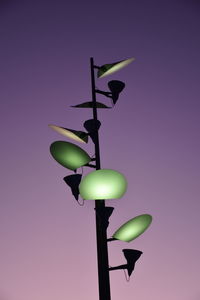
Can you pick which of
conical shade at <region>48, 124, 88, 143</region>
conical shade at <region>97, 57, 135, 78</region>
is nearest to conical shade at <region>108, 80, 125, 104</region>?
conical shade at <region>97, 57, 135, 78</region>

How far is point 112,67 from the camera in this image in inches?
126

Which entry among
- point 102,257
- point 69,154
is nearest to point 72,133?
point 69,154

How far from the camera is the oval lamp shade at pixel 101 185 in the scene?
2283 millimetres

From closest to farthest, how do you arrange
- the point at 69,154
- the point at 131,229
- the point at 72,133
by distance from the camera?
the point at 131,229, the point at 69,154, the point at 72,133

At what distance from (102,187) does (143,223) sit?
0.50m

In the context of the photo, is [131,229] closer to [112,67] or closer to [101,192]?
[101,192]

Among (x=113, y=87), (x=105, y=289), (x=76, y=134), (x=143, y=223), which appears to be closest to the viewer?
(x=105, y=289)

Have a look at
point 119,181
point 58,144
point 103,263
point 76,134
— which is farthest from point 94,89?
point 103,263

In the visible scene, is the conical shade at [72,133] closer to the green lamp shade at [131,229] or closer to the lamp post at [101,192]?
the lamp post at [101,192]

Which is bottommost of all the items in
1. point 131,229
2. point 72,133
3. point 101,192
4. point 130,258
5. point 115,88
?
point 130,258

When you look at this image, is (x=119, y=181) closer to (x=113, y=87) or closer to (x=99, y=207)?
(x=99, y=207)

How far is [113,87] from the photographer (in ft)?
11.0

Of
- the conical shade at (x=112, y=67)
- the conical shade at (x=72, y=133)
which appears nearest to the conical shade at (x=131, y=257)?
the conical shade at (x=72, y=133)

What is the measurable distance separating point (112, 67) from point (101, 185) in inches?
59.1
